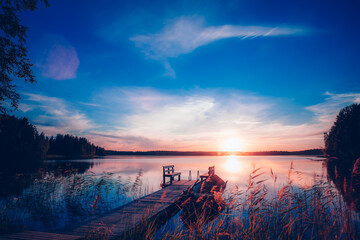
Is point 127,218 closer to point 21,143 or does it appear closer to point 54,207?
point 54,207

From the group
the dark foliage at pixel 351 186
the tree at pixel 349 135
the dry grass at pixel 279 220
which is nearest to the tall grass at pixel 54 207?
the dry grass at pixel 279 220

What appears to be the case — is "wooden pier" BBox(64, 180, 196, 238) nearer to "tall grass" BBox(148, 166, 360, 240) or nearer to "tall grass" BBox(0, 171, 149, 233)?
"tall grass" BBox(0, 171, 149, 233)

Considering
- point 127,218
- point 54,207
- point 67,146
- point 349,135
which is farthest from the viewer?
point 67,146

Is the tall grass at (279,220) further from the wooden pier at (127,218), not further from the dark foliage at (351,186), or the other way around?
the wooden pier at (127,218)

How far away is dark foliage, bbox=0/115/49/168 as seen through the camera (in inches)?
2051

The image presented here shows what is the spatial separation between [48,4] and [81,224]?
9.79 m

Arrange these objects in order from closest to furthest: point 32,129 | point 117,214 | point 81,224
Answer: point 81,224
point 117,214
point 32,129

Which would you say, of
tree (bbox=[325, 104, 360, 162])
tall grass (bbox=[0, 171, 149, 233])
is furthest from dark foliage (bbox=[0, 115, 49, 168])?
tree (bbox=[325, 104, 360, 162])

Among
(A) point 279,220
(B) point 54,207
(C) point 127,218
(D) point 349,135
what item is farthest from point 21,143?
(D) point 349,135

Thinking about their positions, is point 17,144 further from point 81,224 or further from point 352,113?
point 352,113

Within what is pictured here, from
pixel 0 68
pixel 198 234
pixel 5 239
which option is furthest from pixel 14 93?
pixel 198 234

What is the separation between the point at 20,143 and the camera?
53.7 meters

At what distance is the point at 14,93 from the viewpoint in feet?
30.9

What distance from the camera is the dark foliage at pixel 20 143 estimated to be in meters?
52.1
